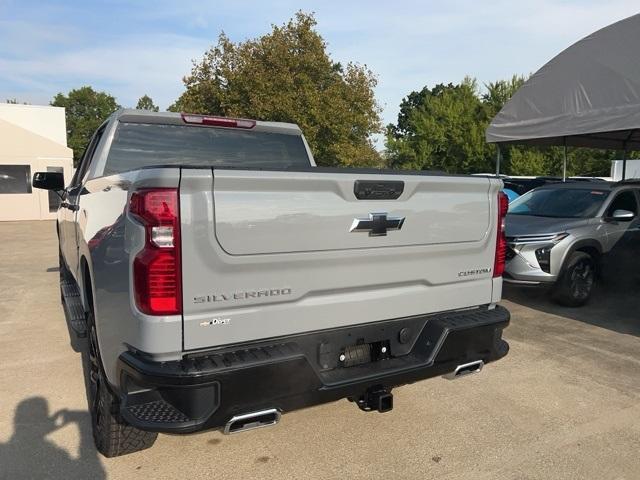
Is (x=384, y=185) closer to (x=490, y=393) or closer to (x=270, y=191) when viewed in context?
(x=270, y=191)

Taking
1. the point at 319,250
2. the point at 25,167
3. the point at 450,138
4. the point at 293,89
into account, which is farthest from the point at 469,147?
the point at 319,250

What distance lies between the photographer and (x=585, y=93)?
1012 centimetres

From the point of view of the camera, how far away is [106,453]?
3158mm

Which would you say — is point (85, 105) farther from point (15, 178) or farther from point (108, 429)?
Answer: point (108, 429)

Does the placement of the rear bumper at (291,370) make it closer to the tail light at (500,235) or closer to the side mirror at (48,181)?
the tail light at (500,235)

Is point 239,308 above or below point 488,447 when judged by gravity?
above

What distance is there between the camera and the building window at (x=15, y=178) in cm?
2077

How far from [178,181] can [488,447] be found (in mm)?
2565

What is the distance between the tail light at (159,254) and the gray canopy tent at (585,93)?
29.2ft

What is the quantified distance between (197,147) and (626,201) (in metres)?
6.88

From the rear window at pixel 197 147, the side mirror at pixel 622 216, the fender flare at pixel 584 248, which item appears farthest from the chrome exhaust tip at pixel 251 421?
the side mirror at pixel 622 216

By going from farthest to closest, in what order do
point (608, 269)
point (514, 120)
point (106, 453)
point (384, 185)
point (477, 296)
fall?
point (514, 120) < point (608, 269) < point (477, 296) < point (106, 453) < point (384, 185)

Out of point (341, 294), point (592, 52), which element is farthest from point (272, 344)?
point (592, 52)

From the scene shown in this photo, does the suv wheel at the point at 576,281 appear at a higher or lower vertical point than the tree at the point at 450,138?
lower
